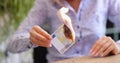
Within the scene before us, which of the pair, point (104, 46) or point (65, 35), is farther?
point (104, 46)

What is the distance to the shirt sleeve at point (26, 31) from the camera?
1.25 metres

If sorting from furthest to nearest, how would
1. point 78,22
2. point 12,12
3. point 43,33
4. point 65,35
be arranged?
point 12,12
point 78,22
point 43,33
point 65,35

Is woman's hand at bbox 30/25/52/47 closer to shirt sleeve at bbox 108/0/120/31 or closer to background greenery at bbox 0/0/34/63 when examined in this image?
shirt sleeve at bbox 108/0/120/31

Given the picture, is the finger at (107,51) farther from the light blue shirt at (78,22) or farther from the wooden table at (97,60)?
the light blue shirt at (78,22)

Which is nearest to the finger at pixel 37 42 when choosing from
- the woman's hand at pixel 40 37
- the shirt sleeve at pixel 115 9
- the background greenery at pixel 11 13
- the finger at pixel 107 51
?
the woman's hand at pixel 40 37

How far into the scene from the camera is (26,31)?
50.7 inches

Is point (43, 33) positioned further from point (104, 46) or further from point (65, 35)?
point (104, 46)

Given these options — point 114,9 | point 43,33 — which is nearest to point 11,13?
point 114,9

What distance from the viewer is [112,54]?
1.11 metres

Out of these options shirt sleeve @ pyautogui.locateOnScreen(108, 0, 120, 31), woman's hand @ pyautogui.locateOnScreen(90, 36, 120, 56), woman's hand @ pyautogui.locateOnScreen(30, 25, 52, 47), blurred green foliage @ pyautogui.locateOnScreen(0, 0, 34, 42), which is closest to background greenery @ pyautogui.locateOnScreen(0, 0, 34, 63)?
blurred green foliage @ pyautogui.locateOnScreen(0, 0, 34, 42)

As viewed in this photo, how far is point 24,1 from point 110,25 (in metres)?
0.79

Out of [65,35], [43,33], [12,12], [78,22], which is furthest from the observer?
[12,12]

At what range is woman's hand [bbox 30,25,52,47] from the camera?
41.9 inches

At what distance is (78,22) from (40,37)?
25 cm
